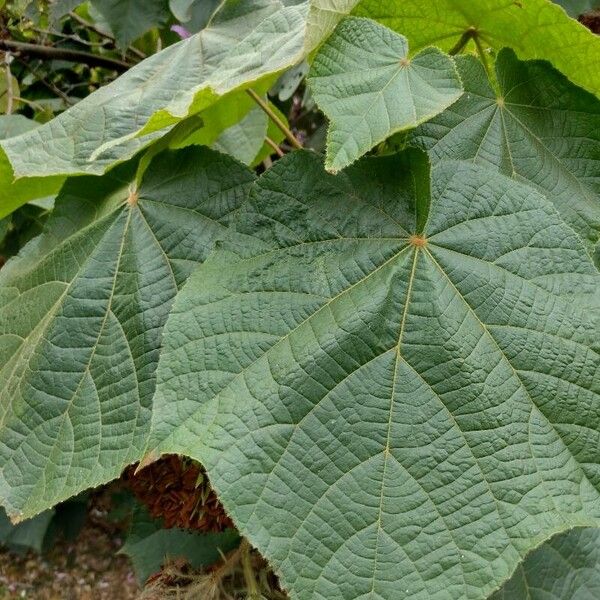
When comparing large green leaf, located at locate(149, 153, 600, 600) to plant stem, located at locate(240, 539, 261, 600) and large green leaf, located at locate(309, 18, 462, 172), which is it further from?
plant stem, located at locate(240, 539, 261, 600)

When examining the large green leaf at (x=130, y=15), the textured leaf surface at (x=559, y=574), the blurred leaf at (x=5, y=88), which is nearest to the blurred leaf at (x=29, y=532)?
the blurred leaf at (x=5, y=88)

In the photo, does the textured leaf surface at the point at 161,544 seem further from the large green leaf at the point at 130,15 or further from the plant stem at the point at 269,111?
the large green leaf at the point at 130,15

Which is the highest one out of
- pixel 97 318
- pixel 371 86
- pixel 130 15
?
pixel 371 86

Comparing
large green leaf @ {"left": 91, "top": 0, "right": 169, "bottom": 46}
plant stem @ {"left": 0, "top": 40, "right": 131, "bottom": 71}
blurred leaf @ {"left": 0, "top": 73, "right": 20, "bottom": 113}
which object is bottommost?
blurred leaf @ {"left": 0, "top": 73, "right": 20, "bottom": 113}

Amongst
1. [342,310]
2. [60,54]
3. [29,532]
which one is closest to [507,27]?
[342,310]

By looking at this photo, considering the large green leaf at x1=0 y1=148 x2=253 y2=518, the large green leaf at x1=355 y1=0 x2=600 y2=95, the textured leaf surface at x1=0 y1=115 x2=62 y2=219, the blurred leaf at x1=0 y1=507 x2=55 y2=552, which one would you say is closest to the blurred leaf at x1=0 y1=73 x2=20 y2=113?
the textured leaf surface at x1=0 y1=115 x2=62 y2=219

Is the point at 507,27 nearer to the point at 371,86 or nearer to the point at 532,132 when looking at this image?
the point at 532,132

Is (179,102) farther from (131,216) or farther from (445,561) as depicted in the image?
(445,561)
